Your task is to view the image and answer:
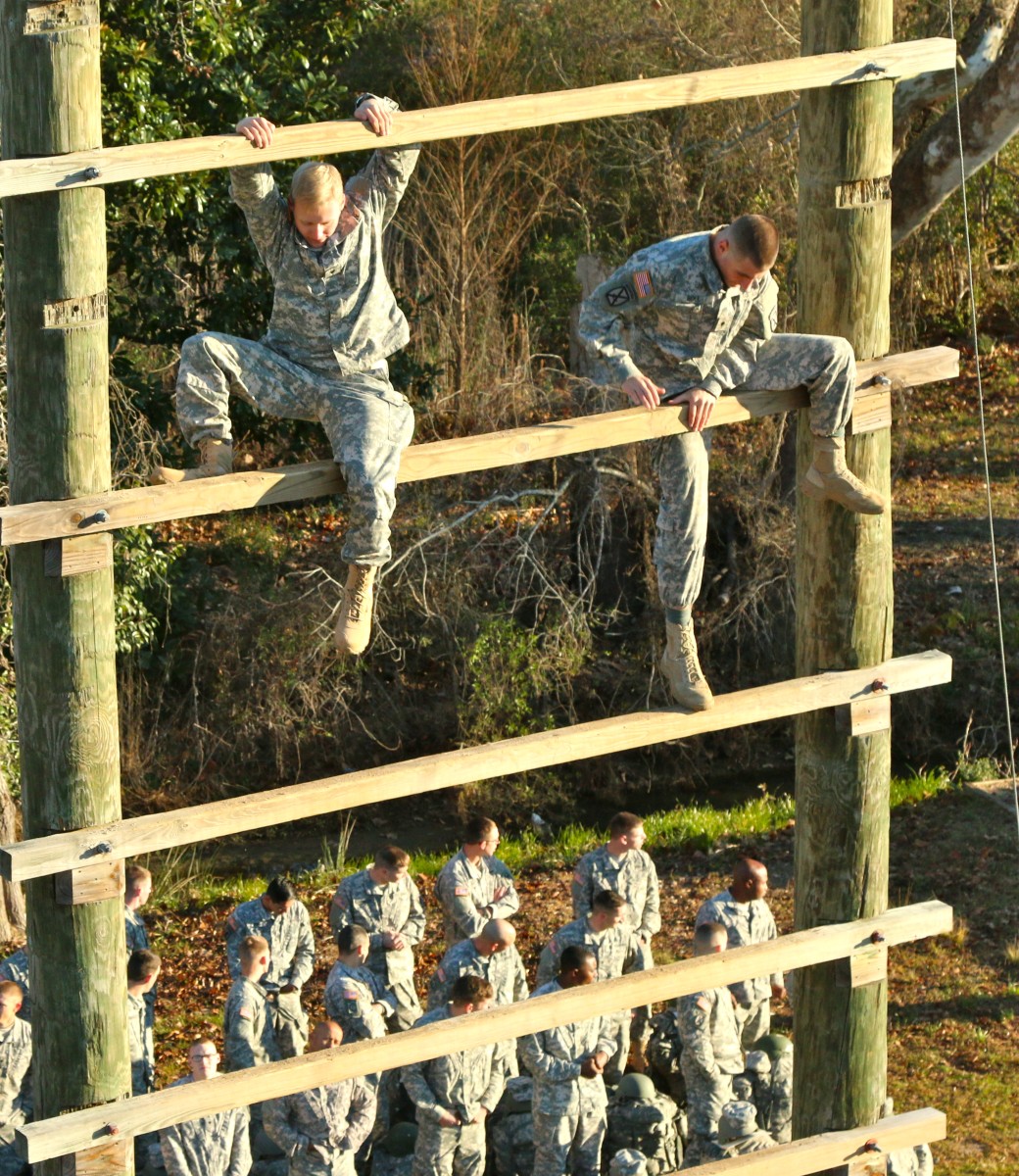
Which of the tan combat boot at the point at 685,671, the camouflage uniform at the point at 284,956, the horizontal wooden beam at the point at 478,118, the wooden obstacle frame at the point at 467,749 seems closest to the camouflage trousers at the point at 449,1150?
the camouflage uniform at the point at 284,956

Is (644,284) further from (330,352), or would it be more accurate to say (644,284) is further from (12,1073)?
(12,1073)

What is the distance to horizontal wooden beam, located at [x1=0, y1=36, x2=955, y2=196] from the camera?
17.1 feet

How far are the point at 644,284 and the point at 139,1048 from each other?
4.63m

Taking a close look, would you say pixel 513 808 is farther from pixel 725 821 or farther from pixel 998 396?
pixel 998 396

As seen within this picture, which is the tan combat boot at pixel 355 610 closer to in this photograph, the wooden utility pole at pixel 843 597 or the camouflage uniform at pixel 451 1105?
the wooden utility pole at pixel 843 597

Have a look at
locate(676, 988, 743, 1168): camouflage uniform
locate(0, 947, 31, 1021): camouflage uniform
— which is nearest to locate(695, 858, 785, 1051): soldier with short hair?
locate(676, 988, 743, 1168): camouflage uniform

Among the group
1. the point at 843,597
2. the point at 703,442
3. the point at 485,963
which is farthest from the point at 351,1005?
the point at 703,442

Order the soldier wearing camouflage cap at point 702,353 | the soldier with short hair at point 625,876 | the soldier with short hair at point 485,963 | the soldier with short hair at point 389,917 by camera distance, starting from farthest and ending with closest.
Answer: the soldier with short hair at point 625,876
the soldier with short hair at point 389,917
the soldier with short hair at point 485,963
the soldier wearing camouflage cap at point 702,353

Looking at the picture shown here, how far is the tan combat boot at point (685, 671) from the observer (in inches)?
244

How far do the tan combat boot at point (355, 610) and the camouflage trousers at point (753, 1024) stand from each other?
459 cm

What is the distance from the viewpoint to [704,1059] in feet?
30.5

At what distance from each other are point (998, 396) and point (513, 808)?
27.1ft

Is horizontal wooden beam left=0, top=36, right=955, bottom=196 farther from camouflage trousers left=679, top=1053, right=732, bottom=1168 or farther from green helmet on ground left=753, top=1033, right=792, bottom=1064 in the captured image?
green helmet on ground left=753, top=1033, right=792, bottom=1064

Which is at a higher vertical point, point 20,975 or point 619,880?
point 619,880
